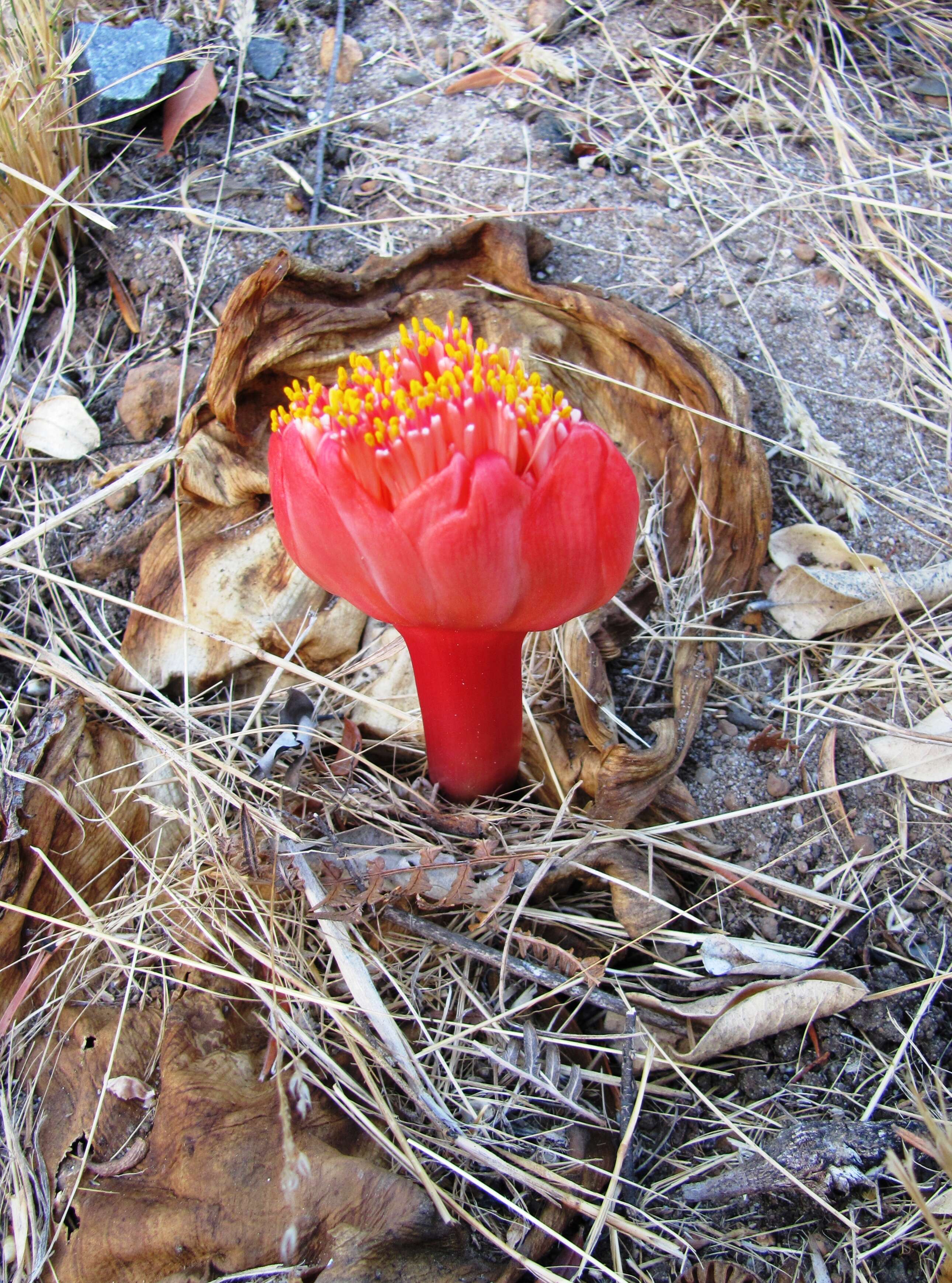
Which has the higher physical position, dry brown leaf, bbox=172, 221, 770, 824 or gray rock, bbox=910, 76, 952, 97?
gray rock, bbox=910, 76, 952, 97

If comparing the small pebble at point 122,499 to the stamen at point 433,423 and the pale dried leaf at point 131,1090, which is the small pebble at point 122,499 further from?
the pale dried leaf at point 131,1090

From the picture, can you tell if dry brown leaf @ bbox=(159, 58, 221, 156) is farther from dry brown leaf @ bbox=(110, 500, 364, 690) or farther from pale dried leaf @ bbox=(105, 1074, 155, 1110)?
pale dried leaf @ bbox=(105, 1074, 155, 1110)

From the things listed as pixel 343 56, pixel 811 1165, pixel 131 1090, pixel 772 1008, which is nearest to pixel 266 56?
pixel 343 56

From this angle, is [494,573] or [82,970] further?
[82,970]

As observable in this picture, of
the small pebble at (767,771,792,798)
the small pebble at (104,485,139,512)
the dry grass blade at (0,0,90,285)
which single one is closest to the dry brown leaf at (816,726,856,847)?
the small pebble at (767,771,792,798)

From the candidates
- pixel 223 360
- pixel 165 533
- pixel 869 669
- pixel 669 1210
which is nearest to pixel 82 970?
pixel 165 533

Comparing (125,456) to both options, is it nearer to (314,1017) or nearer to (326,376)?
(326,376)
